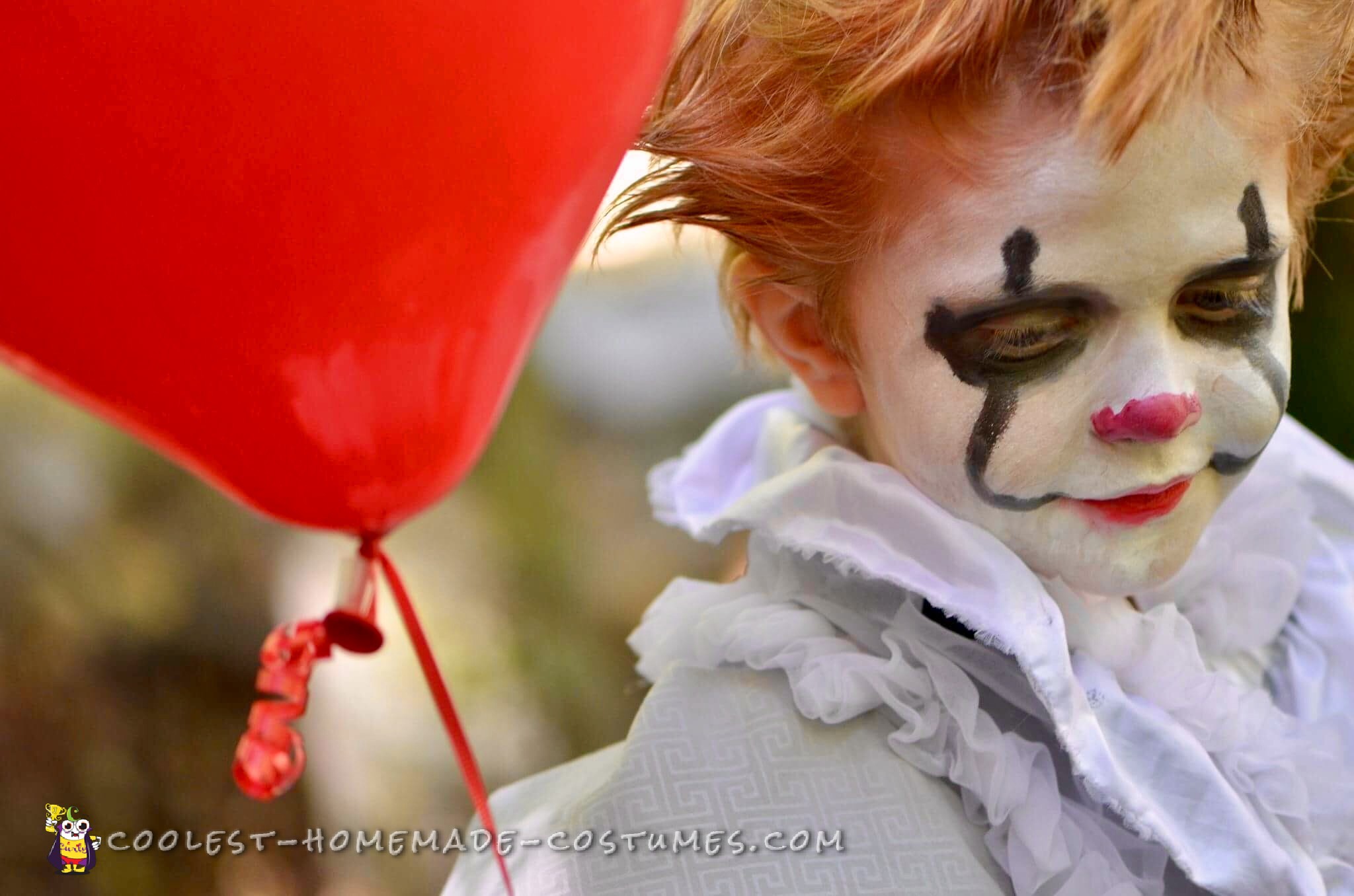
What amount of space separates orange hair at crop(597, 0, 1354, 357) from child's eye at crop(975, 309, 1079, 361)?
0.28 feet

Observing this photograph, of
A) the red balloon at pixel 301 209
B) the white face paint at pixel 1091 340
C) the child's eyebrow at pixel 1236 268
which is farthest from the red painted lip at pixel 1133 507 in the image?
the red balloon at pixel 301 209

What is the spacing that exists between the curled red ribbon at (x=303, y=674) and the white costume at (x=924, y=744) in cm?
13

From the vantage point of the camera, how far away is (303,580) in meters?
1.56

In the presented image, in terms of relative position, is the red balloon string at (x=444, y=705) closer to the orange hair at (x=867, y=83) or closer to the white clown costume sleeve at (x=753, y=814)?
the white clown costume sleeve at (x=753, y=814)

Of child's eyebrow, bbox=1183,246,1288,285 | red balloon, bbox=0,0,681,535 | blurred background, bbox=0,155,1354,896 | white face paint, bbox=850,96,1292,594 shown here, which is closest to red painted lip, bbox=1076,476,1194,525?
white face paint, bbox=850,96,1292,594

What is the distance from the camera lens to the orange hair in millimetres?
597

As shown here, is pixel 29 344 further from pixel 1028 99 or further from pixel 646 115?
pixel 1028 99

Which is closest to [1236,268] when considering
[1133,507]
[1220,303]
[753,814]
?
[1220,303]

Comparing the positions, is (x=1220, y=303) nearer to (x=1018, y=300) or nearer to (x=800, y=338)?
(x=1018, y=300)

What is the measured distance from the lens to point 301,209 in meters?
0.52

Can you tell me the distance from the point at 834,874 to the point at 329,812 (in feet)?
3.21

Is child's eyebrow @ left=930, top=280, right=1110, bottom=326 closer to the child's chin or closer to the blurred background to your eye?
the child's chin

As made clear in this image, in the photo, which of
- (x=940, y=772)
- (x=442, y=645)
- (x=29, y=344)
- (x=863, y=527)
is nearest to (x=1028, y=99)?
(x=863, y=527)

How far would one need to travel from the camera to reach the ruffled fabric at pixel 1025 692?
676 millimetres
